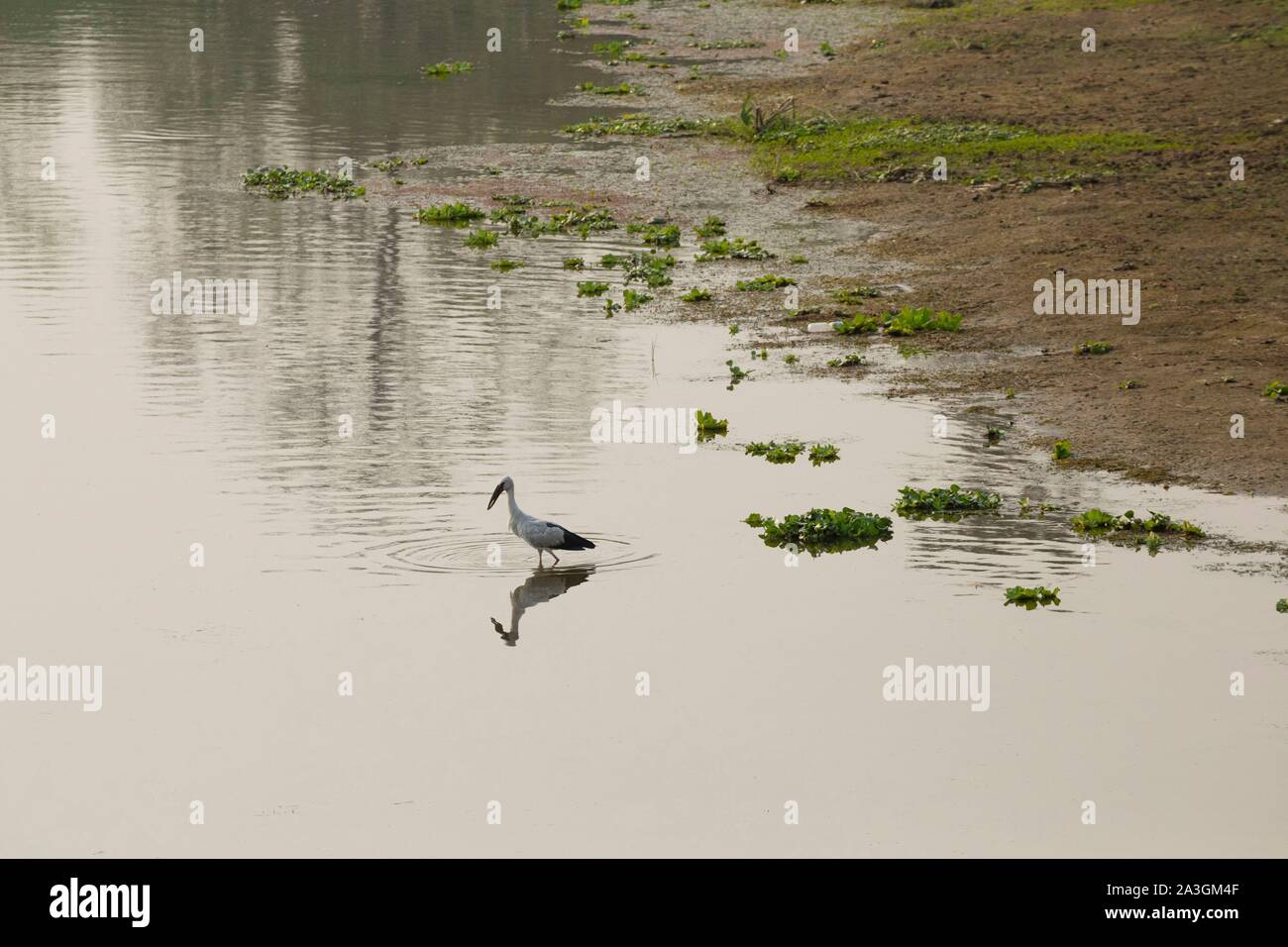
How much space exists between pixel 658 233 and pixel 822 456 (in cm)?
1034

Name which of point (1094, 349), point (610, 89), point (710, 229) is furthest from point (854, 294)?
point (610, 89)

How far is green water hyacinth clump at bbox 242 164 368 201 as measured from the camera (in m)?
29.8

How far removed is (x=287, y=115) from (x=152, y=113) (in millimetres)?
2913

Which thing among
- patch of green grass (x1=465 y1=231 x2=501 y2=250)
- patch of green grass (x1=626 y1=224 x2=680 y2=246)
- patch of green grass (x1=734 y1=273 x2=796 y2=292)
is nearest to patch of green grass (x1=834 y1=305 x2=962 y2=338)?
patch of green grass (x1=734 y1=273 x2=796 y2=292)

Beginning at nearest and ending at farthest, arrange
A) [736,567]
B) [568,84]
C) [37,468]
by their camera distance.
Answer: [736,567], [37,468], [568,84]

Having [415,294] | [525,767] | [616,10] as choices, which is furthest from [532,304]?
[616,10]

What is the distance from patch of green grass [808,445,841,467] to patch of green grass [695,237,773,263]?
8.24m

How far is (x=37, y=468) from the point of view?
1692 centimetres

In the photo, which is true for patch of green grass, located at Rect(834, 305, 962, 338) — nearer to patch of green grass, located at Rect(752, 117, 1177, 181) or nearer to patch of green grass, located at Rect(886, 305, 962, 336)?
patch of green grass, located at Rect(886, 305, 962, 336)

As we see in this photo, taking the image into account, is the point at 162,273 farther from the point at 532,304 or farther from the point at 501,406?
the point at 501,406

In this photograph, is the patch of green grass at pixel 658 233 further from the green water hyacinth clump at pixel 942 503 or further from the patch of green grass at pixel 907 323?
the green water hyacinth clump at pixel 942 503

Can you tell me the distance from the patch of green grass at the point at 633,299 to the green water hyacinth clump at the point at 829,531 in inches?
316

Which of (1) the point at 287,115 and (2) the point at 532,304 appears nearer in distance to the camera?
(2) the point at 532,304

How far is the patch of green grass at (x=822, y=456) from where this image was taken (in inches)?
669
